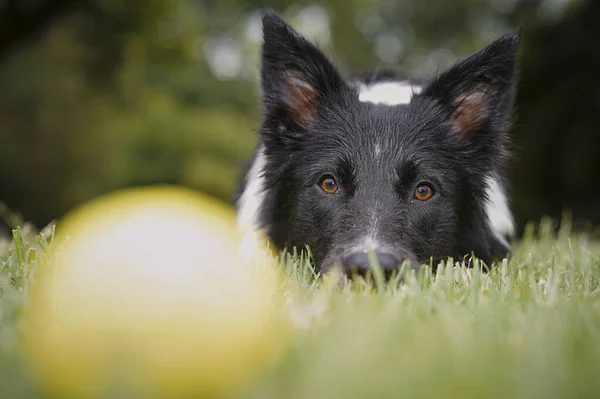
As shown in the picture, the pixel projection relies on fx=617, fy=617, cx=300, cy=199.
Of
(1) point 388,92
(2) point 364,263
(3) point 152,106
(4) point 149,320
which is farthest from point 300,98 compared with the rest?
(3) point 152,106

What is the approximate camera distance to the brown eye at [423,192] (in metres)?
3.20

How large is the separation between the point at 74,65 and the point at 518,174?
7.88 meters

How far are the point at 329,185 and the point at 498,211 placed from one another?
4.88ft

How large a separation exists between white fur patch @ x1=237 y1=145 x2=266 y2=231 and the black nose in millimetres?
1418

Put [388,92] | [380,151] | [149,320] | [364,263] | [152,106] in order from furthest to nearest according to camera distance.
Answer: [152,106], [388,92], [380,151], [364,263], [149,320]

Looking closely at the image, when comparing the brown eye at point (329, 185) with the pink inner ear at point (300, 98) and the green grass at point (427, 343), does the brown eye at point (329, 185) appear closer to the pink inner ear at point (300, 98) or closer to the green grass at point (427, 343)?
the pink inner ear at point (300, 98)

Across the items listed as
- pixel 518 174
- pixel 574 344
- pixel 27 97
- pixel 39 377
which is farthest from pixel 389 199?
pixel 27 97

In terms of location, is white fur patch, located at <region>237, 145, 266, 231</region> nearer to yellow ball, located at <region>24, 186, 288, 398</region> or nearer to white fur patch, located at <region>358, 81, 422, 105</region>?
white fur patch, located at <region>358, 81, 422, 105</region>

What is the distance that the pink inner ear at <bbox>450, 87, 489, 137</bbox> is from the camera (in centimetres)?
354

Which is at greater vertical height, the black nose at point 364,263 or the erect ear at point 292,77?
the erect ear at point 292,77

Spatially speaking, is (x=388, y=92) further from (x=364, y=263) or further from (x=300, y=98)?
(x=364, y=263)

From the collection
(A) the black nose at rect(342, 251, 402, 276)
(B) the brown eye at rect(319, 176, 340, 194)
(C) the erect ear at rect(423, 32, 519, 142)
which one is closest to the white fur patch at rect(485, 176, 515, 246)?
(C) the erect ear at rect(423, 32, 519, 142)

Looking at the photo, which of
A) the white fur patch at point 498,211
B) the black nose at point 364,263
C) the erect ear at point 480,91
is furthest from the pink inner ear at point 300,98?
the black nose at point 364,263

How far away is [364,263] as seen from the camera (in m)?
2.49
